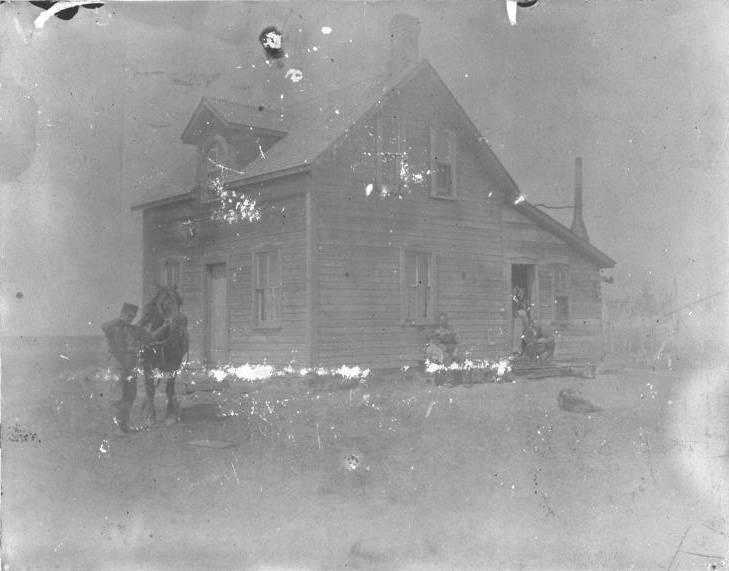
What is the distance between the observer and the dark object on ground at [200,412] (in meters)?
5.49

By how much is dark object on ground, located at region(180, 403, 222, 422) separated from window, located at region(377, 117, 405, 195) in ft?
7.83

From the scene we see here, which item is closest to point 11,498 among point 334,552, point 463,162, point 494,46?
point 334,552

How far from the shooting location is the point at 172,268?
224 inches

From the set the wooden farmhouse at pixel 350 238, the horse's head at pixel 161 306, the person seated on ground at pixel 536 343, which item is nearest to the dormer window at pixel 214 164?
the wooden farmhouse at pixel 350 238

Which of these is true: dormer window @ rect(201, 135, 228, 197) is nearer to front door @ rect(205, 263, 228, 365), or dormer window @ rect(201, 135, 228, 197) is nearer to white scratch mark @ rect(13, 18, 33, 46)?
front door @ rect(205, 263, 228, 365)

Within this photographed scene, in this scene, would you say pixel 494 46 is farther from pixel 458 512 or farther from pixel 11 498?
pixel 11 498

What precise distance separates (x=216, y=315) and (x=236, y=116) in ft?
5.77

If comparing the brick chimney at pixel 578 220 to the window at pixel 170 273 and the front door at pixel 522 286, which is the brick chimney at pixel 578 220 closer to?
the front door at pixel 522 286

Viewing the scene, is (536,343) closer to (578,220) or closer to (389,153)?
(578,220)

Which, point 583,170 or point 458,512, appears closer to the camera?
point 458,512

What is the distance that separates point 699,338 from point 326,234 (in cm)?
354

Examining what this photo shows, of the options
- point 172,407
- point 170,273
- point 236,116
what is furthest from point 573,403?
point 236,116

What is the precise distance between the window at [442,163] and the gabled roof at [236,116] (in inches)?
52.9

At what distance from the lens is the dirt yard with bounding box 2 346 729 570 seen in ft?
17.8
